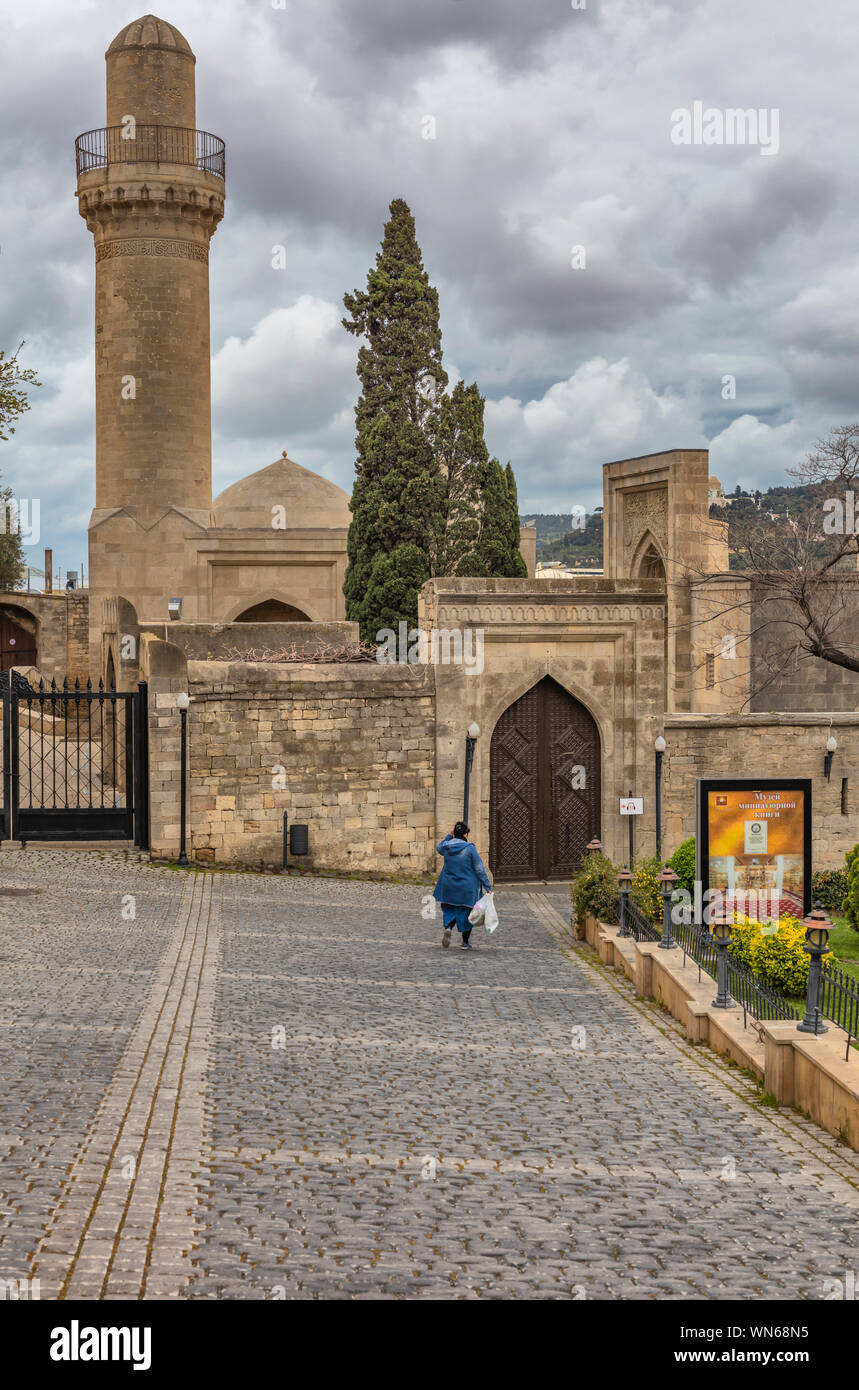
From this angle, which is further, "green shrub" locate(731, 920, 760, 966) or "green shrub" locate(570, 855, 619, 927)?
"green shrub" locate(570, 855, 619, 927)

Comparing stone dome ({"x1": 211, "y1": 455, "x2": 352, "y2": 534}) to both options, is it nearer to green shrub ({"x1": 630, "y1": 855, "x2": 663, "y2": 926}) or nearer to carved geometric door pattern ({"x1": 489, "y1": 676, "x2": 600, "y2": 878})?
carved geometric door pattern ({"x1": 489, "y1": 676, "x2": 600, "y2": 878})

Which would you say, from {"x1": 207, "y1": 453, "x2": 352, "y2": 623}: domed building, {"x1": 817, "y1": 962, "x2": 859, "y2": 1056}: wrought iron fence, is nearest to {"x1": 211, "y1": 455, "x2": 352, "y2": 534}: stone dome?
{"x1": 207, "y1": 453, "x2": 352, "y2": 623}: domed building

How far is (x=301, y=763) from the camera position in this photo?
A: 19.8m

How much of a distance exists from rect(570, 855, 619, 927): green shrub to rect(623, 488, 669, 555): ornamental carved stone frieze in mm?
13710

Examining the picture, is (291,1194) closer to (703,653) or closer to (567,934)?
(567,934)

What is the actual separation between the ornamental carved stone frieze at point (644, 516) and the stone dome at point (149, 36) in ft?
53.5

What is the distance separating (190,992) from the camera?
10750 mm

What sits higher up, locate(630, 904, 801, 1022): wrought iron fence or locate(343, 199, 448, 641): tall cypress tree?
locate(343, 199, 448, 641): tall cypress tree

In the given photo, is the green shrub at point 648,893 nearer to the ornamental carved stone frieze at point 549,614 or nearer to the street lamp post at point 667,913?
the street lamp post at point 667,913

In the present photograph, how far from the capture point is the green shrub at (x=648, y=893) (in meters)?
14.7

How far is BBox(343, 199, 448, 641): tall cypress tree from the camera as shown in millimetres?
29953

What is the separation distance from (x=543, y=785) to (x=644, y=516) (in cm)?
943

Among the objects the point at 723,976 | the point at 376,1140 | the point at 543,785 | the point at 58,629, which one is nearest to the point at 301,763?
the point at 543,785

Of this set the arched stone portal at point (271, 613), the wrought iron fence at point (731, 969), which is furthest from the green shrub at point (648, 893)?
the arched stone portal at point (271, 613)
